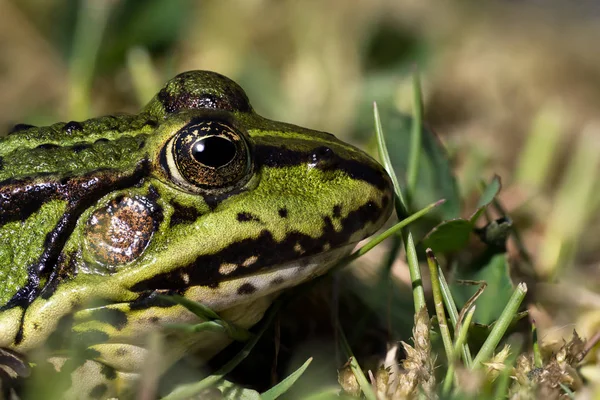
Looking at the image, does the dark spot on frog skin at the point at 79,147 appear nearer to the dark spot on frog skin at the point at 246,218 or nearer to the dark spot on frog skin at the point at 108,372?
the dark spot on frog skin at the point at 246,218

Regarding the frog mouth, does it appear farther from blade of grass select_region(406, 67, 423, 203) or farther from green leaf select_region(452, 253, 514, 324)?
green leaf select_region(452, 253, 514, 324)

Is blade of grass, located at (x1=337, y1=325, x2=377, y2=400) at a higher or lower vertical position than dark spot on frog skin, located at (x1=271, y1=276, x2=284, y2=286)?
lower

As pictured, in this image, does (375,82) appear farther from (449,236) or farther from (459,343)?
(459,343)

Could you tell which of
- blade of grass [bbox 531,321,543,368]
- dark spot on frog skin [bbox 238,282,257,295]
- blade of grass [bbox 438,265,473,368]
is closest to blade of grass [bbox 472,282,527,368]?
blade of grass [bbox 438,265,473,368]

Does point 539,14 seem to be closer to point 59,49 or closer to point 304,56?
point 304,56

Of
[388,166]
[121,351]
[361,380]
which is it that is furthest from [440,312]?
[121,351]

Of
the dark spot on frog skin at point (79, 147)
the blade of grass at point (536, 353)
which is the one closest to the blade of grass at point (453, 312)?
the blade of grass at point (536, 353)
